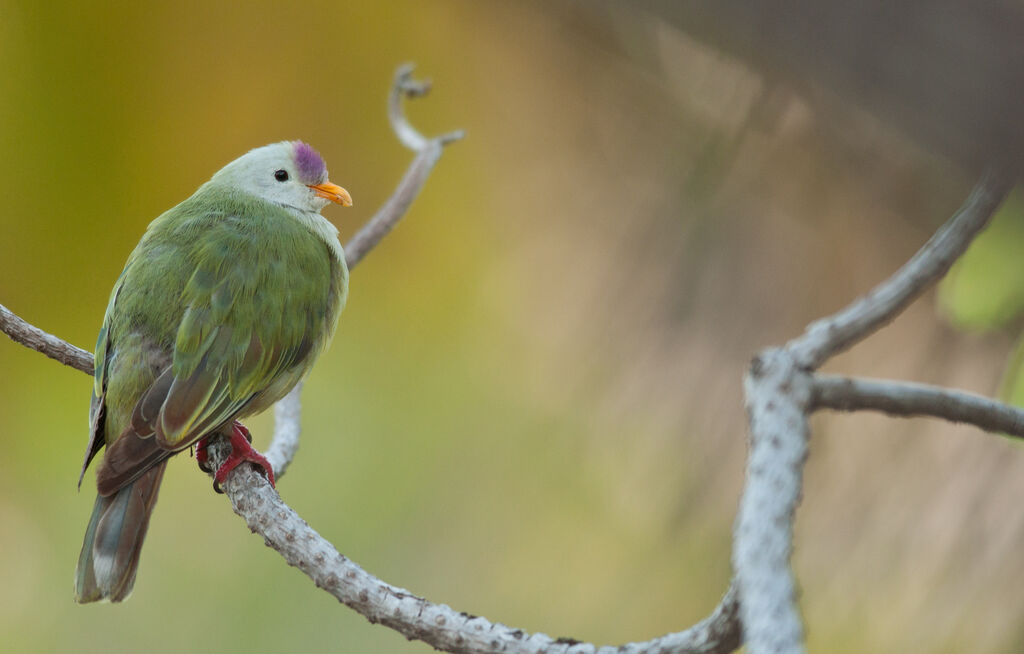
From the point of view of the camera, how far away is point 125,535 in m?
2.35

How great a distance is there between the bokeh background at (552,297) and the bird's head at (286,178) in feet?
3.15

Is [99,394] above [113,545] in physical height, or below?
above

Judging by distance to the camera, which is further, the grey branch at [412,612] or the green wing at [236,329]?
the green wing at [236,329]

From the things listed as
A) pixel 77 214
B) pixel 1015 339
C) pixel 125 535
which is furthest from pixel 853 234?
pixel 77 214

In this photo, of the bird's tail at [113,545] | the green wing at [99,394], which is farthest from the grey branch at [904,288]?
the green wing at [99,394]

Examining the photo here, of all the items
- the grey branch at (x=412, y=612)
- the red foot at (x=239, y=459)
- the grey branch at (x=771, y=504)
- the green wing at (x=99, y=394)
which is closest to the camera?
the grey branch at (x=771, y=504)

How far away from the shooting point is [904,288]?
3.69 ft

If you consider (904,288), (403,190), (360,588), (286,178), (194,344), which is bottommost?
(360,588)

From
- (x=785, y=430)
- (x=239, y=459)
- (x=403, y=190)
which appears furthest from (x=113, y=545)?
(x=785, y=430)

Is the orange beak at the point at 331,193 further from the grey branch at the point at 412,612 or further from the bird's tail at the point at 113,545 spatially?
the grey branch at the point at 412,612

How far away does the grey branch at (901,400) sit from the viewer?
1.10 meters

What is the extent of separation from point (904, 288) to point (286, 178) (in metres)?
2.24

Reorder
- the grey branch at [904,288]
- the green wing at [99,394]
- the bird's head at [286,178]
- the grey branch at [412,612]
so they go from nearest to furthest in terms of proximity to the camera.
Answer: the grey branch at [904,288], the grey branch at [412,612], the green wing at [99,394], the bird's head at [286,178]

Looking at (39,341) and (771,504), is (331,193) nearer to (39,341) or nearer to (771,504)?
(39,341)
